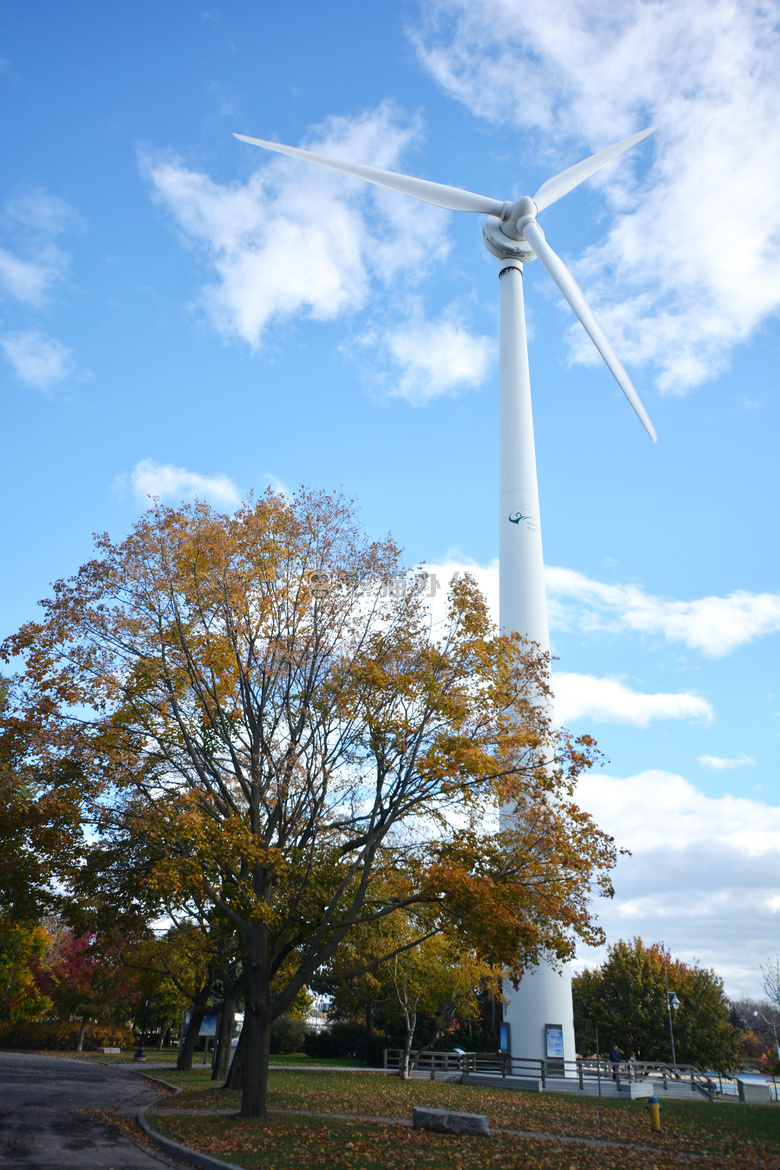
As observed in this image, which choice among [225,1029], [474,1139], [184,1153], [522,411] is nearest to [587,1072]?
[225,1029]

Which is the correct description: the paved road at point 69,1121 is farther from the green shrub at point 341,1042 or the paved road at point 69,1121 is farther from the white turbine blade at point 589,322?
the white turbine blade at point 589,322

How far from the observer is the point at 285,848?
62.8 feet

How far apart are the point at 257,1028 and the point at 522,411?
29380mm

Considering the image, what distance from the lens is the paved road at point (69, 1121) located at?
1208 centimetres

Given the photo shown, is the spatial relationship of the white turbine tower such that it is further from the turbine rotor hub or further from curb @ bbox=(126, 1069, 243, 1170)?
curb @ bbox=(126, 1069, 243, 1170)

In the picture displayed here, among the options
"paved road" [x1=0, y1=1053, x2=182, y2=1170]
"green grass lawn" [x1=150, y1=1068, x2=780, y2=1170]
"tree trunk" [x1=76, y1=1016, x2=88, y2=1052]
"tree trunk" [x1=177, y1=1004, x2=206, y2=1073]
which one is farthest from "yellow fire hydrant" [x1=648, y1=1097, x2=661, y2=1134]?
"tree trunk" [x1=76, y1=1016, x2=88, y2=1052]

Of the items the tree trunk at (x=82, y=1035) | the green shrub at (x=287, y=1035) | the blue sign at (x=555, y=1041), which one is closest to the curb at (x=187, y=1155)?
the blue sign at (x=555, y=1041)

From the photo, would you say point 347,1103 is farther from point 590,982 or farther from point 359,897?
point 590,982

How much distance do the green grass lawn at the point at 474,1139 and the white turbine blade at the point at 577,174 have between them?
3780 centimetres

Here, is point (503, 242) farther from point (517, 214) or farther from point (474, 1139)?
point (474, 1139)

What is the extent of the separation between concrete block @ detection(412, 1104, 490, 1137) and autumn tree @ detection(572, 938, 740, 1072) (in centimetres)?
3895

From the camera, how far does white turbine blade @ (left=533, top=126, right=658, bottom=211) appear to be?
128 ft

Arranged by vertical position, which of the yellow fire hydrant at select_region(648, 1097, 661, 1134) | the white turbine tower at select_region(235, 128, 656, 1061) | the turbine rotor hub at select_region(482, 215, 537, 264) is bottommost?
the yellow fire hydrant at select_region(648, 1097, 661, 1134)

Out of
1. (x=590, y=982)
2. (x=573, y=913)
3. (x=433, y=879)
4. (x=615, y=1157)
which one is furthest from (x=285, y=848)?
(x=590, y=982)
